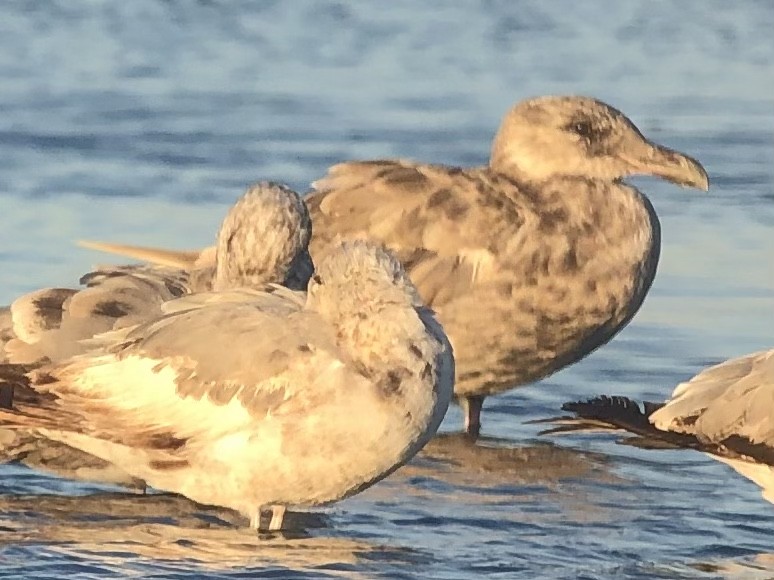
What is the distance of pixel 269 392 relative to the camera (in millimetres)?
7719

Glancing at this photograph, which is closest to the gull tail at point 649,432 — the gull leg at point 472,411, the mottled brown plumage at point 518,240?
the mottled brown plumage at point 518,240

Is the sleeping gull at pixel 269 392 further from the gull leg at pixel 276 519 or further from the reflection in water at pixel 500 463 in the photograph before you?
the reflection in water at pixel 500 463

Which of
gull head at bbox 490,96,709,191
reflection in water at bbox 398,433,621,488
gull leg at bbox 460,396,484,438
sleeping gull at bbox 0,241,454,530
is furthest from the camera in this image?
gull head at bbox 490,96,709,191

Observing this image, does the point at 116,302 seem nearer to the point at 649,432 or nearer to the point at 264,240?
the point at 264,240

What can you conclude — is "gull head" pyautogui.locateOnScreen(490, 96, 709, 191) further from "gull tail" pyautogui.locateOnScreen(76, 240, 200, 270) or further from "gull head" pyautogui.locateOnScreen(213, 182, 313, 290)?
"gull head" pyautogui.locateOnScreen(213, 182, 313, 290)

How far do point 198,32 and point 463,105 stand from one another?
325 cm

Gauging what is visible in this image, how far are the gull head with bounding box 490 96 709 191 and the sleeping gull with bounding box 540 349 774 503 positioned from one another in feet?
6.73

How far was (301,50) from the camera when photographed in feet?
59.9

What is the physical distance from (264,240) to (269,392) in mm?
1099

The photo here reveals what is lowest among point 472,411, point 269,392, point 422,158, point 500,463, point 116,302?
point 500,463

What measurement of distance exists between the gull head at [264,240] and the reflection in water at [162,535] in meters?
0.88

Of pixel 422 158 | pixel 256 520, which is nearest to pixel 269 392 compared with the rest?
pixel 256 520

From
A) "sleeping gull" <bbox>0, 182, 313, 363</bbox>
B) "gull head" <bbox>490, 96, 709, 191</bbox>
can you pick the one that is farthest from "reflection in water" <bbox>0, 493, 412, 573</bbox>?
"gull head" <bbox>490, 96, 709, 191</bbox>

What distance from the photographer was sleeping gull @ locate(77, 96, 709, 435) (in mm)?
10008
